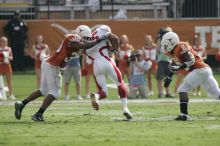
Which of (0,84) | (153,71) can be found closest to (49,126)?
(0,84)

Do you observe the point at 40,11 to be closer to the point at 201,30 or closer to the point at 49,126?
the point at 201,30

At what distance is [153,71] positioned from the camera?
24656 millimetres

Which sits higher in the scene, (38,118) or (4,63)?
(4,63)

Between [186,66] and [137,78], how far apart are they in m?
7.25

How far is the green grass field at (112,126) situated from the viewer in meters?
12.1

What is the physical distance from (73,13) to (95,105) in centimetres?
1490

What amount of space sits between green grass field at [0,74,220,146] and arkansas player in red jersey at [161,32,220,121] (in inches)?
17.6

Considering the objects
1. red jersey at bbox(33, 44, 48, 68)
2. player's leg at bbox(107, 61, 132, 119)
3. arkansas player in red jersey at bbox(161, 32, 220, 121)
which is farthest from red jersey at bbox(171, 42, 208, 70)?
red jersey at bbox(33, 44, 48, 68)

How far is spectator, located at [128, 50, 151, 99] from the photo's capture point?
883 inches

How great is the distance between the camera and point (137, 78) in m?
22.5

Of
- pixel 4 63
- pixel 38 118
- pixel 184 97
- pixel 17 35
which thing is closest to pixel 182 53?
pixel 184 97

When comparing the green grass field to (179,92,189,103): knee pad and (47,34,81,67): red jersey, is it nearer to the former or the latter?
(179,92,189,103): knee pad

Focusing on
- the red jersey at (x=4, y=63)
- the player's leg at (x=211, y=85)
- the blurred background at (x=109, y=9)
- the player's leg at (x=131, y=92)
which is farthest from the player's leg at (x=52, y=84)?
the blurred background at (x=109, y=9)

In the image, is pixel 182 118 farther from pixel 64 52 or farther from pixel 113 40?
pixel 64 52
